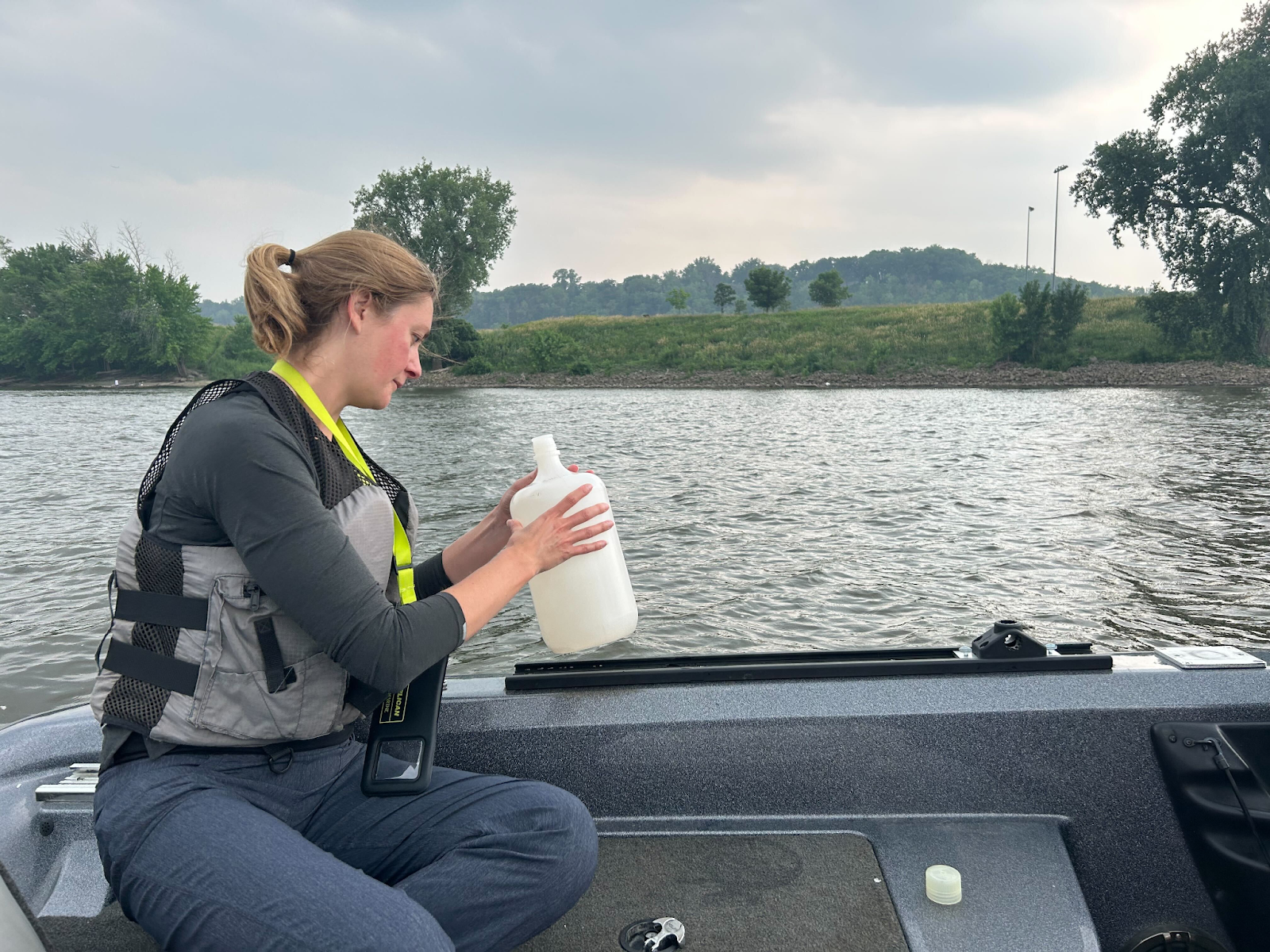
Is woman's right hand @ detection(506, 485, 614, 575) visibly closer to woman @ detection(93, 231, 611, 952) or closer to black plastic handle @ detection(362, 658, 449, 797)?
woman @ detection(93, 231, 611, 952)

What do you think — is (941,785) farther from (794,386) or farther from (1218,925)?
(794,386)

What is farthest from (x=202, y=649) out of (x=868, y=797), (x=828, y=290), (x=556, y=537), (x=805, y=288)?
(x=805, y=288)

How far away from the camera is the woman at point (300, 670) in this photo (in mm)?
1342

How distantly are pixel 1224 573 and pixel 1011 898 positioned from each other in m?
7.26

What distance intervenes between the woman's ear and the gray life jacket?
176mm

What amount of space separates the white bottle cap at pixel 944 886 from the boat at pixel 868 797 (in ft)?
0.05

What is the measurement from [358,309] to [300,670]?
0.60m

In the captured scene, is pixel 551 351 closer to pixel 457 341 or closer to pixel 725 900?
pixel 457 341

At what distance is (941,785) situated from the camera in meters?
1.93

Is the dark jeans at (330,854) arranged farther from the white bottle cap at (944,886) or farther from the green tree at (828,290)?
the green tree at (828,290)

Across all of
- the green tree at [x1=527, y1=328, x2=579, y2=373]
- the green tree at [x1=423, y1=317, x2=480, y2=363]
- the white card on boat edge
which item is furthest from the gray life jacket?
the green tree at [x1=527, y1=328, x2=579, y2=373]

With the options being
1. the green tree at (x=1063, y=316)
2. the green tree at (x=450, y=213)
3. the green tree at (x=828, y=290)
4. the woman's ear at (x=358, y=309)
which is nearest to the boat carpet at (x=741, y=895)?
the woman's ear at (x=358, y=309)

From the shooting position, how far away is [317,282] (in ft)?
5.26

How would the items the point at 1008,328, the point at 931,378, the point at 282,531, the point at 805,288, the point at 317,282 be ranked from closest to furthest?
the point at 282,531 → the point at 317,282 → the point at 931,378 → the point at 1008,328 → the point at 805,288
